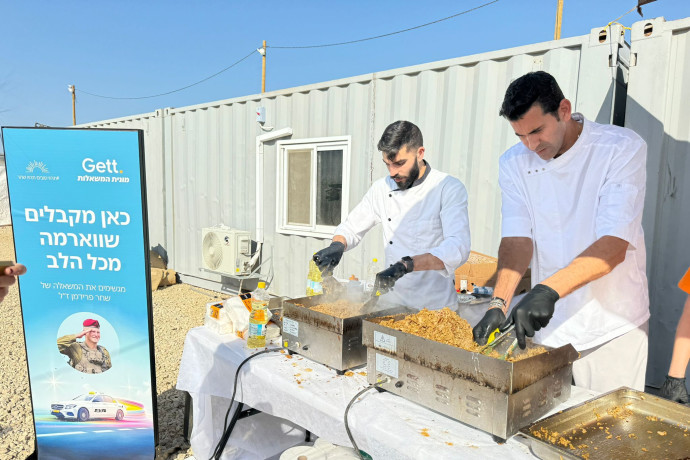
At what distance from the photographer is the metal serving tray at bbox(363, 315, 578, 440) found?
137cm

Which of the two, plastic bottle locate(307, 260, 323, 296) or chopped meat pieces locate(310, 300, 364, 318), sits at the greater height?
chopped meat pieces locate(310, 300, 364, 318)

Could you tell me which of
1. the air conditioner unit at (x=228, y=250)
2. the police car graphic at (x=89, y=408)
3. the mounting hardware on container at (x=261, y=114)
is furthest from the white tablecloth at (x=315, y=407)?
the mounting hardware on container at (x=261, y=114)

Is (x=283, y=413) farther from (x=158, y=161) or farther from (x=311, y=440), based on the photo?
(x=158, y=161)

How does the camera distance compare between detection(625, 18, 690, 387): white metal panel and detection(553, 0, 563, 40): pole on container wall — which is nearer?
detection(625, 18, 690, 387): white metal panel

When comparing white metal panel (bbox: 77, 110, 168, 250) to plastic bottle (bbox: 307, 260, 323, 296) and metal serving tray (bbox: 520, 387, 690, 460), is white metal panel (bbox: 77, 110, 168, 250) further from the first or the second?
metal serving tray (bbox: 520, 387, 690, 460)

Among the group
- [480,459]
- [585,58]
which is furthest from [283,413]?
[585,58]

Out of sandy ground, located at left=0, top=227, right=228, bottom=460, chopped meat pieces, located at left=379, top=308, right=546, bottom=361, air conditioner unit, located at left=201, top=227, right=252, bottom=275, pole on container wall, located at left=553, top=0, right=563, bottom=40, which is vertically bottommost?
sandy ground, located at left=0, top=227, right=228, bottom=460

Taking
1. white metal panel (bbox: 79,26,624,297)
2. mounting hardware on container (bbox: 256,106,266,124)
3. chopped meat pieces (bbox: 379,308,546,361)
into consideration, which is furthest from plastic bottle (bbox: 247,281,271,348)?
mounting hardware on container (bbox: 256,106,266,124)

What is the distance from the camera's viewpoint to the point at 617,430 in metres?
1.45

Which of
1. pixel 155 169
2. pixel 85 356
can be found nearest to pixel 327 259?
pixel 85 356

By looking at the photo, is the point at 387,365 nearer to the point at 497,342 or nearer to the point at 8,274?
the point at 497,342

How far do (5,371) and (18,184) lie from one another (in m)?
2.86

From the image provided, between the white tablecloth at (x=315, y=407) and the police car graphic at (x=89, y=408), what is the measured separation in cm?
55

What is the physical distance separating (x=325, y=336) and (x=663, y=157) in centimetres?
288
